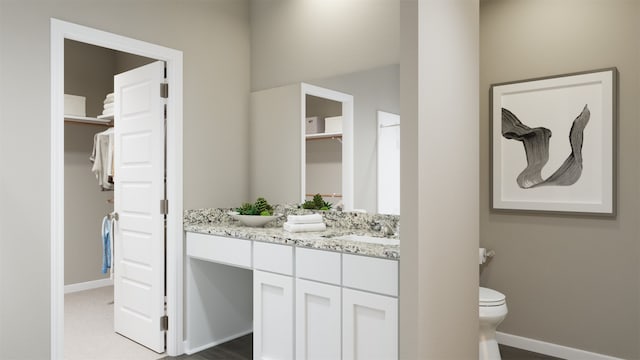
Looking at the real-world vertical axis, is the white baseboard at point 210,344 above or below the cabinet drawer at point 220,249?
below

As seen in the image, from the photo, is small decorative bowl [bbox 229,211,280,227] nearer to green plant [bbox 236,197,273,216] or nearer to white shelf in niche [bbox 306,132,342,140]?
green plant [bbox 236,197,273,216]

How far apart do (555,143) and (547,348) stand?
4.61ft

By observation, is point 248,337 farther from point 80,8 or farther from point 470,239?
point 80,8

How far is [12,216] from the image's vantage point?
7.52ft

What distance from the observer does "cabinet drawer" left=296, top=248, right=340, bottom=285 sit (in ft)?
7.27

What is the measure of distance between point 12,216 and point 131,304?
→ 1.29m

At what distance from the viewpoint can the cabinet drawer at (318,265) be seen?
222 cm

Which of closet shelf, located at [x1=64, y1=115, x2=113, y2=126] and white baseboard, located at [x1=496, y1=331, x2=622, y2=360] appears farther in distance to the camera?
closet shelf, located at [x1=64, y1=115, x2=113, y2=126]

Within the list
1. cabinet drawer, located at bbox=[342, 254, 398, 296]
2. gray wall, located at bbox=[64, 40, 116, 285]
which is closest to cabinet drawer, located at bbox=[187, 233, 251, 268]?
cabinet drawer, located at bbox=[342, 254, 398, 296]

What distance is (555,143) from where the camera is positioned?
9.61 feet

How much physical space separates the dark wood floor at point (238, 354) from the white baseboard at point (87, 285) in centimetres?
231

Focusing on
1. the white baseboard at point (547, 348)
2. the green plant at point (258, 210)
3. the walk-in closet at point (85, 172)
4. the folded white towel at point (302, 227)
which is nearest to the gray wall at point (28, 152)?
the green plant at point (258, 210)

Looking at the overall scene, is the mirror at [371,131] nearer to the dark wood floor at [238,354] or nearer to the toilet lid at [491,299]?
the toilet lid at [491,299]

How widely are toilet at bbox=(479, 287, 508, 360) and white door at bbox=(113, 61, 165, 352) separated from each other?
83.9 inches
